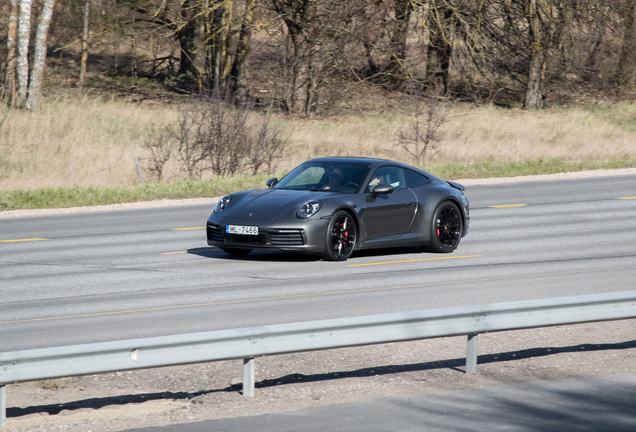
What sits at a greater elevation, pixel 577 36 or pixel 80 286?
→ pixel 577 36

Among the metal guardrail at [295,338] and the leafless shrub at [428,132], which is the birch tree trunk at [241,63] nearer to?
the leafless shrub at [428,132]

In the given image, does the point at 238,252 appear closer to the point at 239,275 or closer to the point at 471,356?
the point at 239,275

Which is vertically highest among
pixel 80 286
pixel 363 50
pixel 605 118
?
pixel 363 50

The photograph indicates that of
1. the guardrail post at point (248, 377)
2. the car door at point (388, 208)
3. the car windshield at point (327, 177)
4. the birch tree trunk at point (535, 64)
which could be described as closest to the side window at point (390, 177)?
the car door at point (388, 208)

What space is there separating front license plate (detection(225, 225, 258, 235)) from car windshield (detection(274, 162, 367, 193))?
1394 mm

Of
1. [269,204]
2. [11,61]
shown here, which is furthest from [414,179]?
[11,61]

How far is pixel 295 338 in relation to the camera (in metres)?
6.46

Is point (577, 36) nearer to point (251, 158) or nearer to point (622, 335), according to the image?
point (251, 158)

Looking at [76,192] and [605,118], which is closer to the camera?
[76,192]

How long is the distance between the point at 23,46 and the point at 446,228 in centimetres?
2388

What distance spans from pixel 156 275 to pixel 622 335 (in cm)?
588

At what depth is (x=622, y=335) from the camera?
8.67 m

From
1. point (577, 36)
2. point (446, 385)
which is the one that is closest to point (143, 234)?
point (446, 385)

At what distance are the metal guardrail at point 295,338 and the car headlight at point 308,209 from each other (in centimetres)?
528
